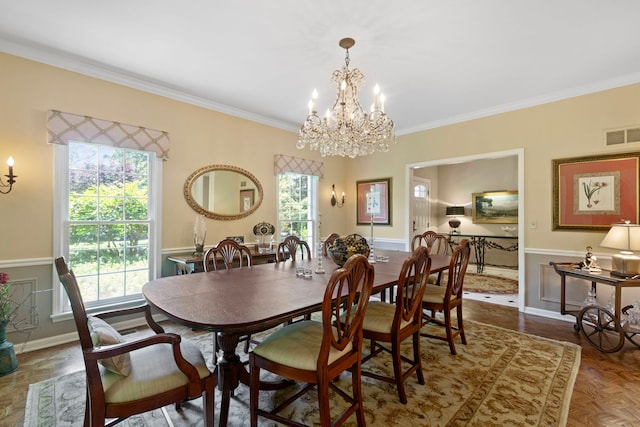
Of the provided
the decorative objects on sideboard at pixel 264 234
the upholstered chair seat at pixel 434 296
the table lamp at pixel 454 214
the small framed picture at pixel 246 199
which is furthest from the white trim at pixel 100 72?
the table lamp at pixel 454 214

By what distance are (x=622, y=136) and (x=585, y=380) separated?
108 inches

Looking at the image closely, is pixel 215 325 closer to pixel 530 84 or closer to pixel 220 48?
pixel 220 48

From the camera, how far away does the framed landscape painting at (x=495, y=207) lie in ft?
22.2

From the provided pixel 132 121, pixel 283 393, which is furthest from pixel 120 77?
pixel 283 393

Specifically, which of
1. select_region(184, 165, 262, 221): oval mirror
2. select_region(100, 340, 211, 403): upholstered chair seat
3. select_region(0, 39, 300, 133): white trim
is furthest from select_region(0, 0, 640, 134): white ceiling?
select_region(100, 340, 211, 403): upholstered chair seat

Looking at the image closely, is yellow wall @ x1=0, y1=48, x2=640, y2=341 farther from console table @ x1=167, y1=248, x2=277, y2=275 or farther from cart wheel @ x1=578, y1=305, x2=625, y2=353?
cart wheel @ x1=578, y1=305, x2=625, y2=353

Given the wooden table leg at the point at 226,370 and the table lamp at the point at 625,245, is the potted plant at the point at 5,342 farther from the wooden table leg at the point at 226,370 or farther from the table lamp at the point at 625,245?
the table lamp at the point at 625,245

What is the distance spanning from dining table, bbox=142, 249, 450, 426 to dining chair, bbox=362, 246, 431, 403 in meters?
0.17

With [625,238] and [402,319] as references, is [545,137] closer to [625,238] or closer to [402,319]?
[625,238]

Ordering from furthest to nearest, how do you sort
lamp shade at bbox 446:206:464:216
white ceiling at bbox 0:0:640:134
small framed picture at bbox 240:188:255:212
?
lamp shade at bbox 446:206:464:216, small framed picture at bbox 240:188:255:212, white ceiling at bbox 0:0:640:134

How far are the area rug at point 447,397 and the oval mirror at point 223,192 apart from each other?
1914mm

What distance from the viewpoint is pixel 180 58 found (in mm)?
2895

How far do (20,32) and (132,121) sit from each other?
1063 millimetres

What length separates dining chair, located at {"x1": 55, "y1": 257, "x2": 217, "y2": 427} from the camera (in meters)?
1.28
